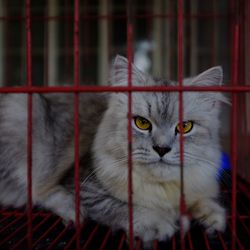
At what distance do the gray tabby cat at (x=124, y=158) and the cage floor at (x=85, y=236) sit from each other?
4 centimetres

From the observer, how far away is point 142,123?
1.65 m

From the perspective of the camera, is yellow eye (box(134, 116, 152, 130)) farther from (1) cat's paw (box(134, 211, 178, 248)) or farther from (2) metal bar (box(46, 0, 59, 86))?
(2) metal bar (box(46, 0, 59, 86))

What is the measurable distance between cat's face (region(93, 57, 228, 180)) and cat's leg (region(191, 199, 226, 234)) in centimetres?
16

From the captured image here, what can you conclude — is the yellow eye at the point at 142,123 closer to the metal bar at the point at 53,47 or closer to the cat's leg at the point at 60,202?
the cat's leg at the point at 60,202

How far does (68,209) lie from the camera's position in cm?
182

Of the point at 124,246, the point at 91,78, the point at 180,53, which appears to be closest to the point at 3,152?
the point at 124,246

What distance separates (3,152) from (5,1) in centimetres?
380

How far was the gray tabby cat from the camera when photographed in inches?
62.2

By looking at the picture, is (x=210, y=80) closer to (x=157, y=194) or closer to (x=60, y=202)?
(x=157, y=194)

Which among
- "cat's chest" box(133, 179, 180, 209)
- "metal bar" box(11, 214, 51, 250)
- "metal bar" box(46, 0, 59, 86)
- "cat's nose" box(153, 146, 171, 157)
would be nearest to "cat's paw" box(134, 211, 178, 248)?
"cat's chest" box(133, 179, 180, 209)

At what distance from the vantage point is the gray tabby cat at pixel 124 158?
1581 millimetres

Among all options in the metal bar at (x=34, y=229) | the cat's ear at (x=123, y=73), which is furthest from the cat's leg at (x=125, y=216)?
the cat's ear at (x=123, y=73)

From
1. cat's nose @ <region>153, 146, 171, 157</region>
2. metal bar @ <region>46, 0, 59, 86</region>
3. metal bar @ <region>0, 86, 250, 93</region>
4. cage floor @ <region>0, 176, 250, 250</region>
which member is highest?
metal bar @ <region>46, 0, 59, 86</region>

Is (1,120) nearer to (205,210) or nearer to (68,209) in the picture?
(68,209)
